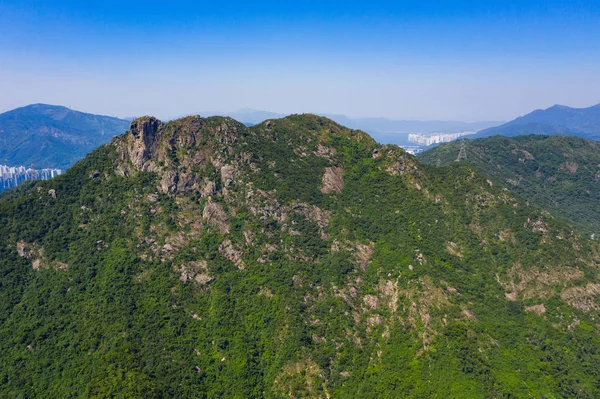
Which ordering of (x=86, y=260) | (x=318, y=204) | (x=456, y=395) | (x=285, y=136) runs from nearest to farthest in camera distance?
(x=456, y=395)
(x=86, y=260)
(x=318, y=204)
(x=285, y=136)

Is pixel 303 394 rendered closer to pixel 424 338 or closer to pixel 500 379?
pixel 424 338

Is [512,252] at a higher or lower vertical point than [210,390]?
higher

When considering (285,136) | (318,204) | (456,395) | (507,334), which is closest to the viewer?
(456,395)

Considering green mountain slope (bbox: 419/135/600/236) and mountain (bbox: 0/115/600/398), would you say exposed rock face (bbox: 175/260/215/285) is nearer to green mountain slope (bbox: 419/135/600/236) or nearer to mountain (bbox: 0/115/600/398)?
mountain (bbox: 0/115/600/398)

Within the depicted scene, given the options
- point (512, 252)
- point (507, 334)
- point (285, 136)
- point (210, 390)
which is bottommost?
point (210, 390)

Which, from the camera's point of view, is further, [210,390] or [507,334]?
[507,334]

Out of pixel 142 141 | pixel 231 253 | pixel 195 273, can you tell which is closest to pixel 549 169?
pixel 231 253

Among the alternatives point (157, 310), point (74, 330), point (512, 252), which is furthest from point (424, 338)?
point (74, 330)

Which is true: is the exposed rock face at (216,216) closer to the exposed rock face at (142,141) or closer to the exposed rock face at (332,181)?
the exposed rock face at (142,141)
